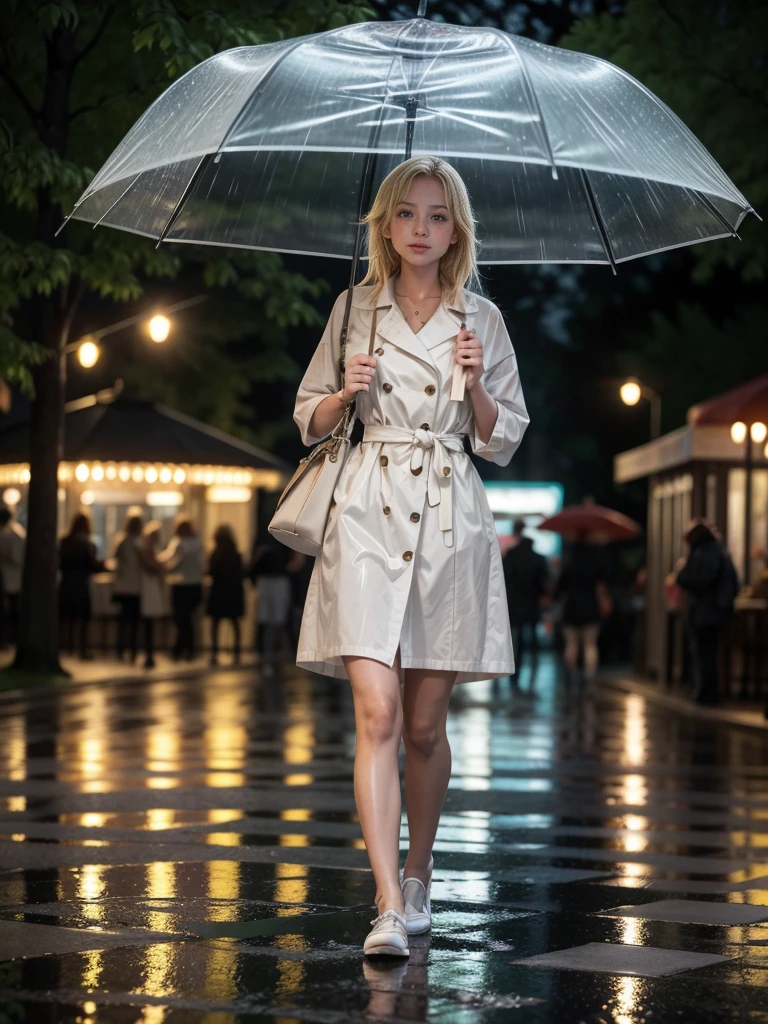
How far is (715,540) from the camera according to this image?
64.7ft

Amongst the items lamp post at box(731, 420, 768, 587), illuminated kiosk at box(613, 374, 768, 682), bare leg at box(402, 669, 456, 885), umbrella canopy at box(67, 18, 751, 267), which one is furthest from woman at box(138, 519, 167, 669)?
bare leg at box(402, 669, 456, 885)

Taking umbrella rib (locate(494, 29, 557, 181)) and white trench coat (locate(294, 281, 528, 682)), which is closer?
white trench coat (locate(294, 281, 528, 682))

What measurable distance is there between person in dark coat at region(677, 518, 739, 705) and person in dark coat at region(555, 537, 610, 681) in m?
3.11

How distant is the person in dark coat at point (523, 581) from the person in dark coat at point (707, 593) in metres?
4.27

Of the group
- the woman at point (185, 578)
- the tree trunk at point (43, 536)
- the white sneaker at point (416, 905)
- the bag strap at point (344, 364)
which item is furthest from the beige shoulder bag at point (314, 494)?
the woman at point (185, 578)

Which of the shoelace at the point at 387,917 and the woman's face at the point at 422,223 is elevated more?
the woman's face at the point at 422,223

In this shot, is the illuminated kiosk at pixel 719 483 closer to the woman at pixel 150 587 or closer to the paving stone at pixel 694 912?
the woman at pixel 150 587

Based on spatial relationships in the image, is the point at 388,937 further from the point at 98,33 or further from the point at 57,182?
the point at 98,33

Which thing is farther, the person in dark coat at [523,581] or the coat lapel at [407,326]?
the person in dark coat at [523,581]

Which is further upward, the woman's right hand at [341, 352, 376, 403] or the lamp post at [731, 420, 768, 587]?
the lamp post at [731, 420, 768, 587]

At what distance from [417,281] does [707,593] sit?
14406 millimetres

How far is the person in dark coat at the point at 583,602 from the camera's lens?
23578mm

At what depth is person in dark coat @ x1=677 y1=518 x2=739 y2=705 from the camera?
19.6 meters

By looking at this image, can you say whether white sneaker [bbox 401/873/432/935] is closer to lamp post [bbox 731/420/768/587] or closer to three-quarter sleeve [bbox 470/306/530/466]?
three-quarter sleeve [bbox 470/306/530/466]
